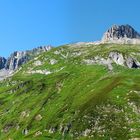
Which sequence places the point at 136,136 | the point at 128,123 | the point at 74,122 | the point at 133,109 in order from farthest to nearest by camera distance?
1. the point at 74,122
2. the point at 133,109
3. the point at 128,123
4. the point at 136,136

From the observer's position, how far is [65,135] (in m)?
198

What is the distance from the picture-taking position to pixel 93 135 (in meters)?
178

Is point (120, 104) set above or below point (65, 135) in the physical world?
above

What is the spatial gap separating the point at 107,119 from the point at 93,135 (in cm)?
1010

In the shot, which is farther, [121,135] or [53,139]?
[53,139]

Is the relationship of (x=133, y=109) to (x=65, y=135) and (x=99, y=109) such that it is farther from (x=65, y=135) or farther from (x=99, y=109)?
(x=65, y=135)

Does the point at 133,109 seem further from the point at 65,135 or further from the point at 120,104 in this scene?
the point at 65,135

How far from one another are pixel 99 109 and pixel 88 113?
5.78 metres

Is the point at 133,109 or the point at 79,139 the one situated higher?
the point at 133,109

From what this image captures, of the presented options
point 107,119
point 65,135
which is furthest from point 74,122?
point 107,119

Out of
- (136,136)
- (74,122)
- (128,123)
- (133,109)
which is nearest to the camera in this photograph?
(136,136)

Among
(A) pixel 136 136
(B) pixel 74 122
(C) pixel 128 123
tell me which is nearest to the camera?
(A) pixel 136 136

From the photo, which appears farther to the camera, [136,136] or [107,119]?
[107,119]

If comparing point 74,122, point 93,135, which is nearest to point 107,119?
point 93,135
